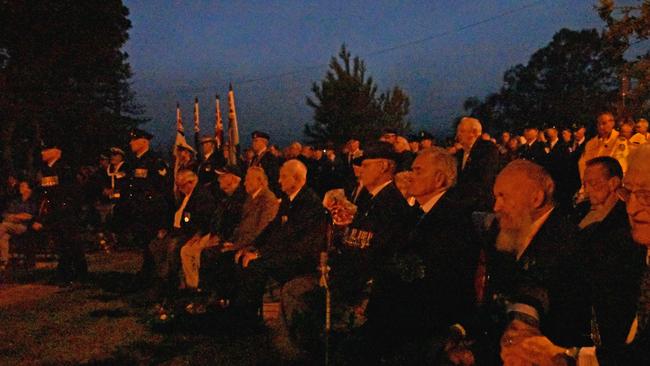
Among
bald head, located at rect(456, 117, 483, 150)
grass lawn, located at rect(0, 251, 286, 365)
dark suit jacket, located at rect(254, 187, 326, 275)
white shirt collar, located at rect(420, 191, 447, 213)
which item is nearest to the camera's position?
white shirt collar, located at rect(420, 191, 447, 213)

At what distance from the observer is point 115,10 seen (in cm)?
2728

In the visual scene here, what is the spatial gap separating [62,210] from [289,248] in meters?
5.02

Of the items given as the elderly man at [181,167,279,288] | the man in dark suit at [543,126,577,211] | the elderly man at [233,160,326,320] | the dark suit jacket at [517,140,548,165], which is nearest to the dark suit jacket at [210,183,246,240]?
the elderly man at [181,167,279,288]

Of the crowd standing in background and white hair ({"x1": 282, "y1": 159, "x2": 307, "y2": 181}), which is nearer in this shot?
the crowd standing in background

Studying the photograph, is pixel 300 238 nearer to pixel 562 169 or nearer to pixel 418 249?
pixel 418 249

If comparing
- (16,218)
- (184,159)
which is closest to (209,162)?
(184,159)

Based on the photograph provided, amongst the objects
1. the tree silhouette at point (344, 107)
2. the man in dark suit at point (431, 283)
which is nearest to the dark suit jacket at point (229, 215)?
the man in dark suit at point (431, 283)

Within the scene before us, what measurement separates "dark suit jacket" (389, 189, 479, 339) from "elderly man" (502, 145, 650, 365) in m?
0.91

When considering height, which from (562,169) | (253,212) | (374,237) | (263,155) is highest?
(263,155)

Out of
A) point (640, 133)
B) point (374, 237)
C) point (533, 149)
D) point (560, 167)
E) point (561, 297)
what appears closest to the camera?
point (561, 297)

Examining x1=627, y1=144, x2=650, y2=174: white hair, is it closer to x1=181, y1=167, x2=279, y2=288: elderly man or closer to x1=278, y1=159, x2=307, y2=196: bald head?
x1=278, y1=159, x2=307, y2=196: bald head

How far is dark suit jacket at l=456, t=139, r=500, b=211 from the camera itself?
7.27m

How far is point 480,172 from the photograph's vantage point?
24.4 feet

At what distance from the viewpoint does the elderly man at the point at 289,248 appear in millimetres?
6723
